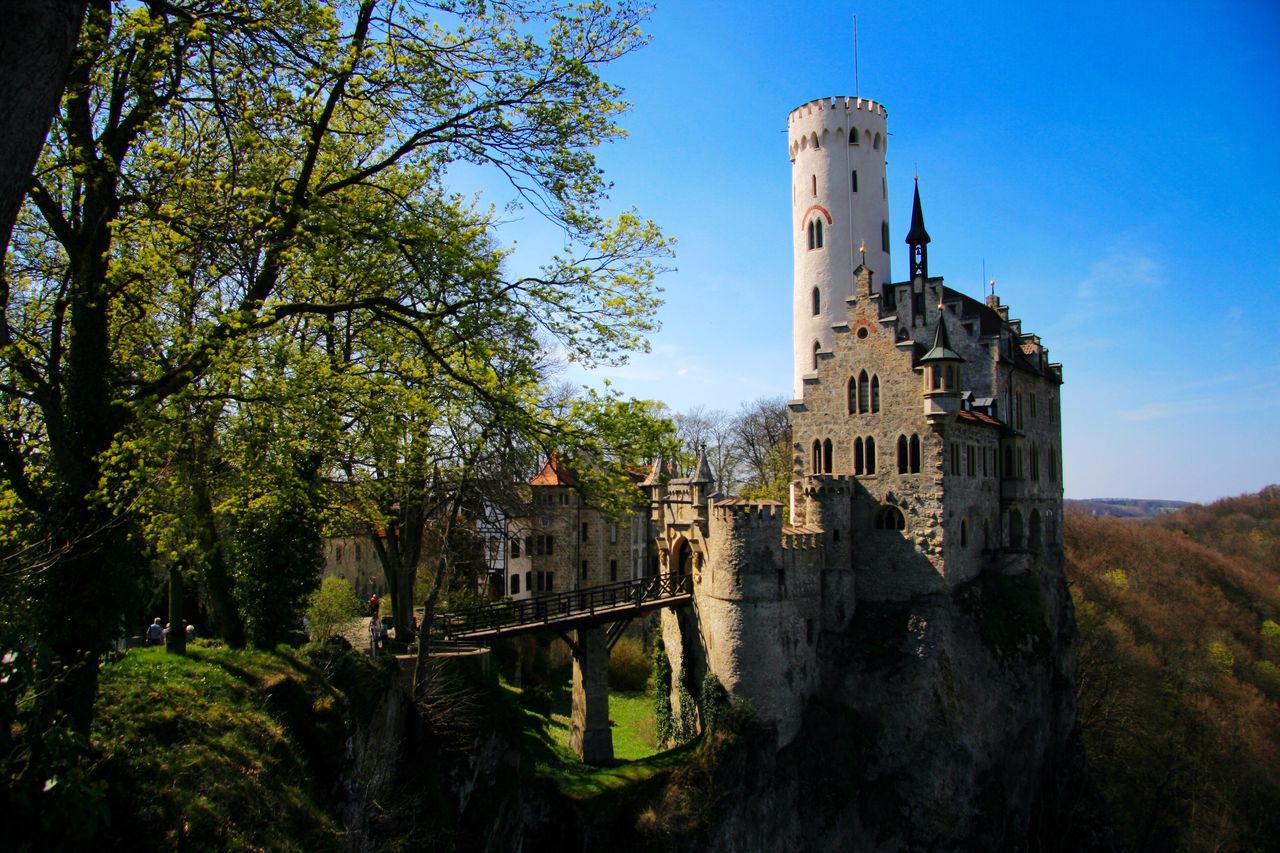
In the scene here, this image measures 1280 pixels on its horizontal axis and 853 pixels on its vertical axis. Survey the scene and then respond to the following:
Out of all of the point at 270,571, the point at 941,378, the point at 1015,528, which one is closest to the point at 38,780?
the point at 270,571

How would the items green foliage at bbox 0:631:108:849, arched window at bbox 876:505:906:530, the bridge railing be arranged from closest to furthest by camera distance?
green foliage at bbox 0:631:108:849 < the bridge railing < arched window at bbox 876:505:906:530

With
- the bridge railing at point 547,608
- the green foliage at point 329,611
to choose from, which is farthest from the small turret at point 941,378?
the green foliage at point 329,611

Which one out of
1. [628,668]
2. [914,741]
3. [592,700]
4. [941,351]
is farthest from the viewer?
[628,668]

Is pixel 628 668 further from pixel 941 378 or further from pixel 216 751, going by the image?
pixel 216 751

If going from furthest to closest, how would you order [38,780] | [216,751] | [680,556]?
[680,556]
[216,751]
[38,780]

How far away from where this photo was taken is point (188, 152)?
11805 mm

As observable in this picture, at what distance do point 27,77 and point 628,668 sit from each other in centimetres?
3960

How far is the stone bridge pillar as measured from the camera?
27469mm

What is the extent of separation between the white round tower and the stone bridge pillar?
18217 mm

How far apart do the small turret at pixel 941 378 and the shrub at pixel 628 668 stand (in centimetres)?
2039

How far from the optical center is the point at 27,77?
505 centimetres

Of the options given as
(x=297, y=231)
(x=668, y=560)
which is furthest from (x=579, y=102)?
(x=668, y=560)

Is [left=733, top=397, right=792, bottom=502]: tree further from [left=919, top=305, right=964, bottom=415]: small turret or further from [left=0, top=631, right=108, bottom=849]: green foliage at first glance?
[left=0, top=631, right=108, bottom=849]: green foliage

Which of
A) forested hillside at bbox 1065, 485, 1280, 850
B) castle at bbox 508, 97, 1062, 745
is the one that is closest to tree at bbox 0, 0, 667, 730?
castle at bbox 508, 97, 1062, 745
